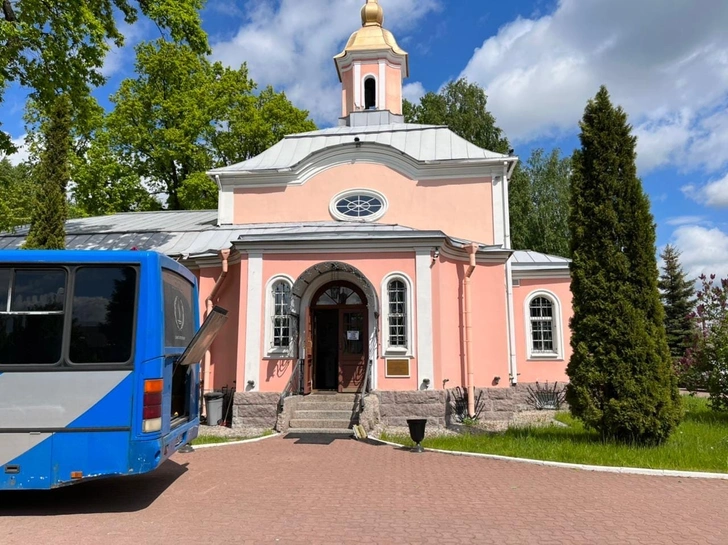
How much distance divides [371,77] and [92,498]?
17119 mm

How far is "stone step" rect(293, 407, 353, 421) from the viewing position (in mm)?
11203

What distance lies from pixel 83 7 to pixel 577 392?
39.1 feet

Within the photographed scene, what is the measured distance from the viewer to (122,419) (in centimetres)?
552

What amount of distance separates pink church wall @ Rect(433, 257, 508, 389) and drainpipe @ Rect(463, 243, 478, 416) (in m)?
0.14

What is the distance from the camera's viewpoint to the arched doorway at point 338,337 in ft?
41.2

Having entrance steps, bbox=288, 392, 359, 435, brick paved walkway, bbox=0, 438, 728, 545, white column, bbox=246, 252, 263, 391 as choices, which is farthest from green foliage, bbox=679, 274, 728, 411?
white column, bbox=246, 252, 263, 391

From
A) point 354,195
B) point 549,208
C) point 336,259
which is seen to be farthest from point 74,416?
point 549,208

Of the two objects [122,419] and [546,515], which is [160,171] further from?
[546,515]

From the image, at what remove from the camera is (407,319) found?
38.9 feet

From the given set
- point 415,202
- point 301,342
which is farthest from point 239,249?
point 415,202

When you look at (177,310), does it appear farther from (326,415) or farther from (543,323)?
(543,323)

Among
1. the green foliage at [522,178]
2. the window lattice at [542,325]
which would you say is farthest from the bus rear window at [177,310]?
the green foliage at [522,178]

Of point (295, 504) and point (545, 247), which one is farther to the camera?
point (545, 247)

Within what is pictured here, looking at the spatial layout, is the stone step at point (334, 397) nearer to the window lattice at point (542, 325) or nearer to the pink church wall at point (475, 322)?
the pink church wall at point (475, 322)
